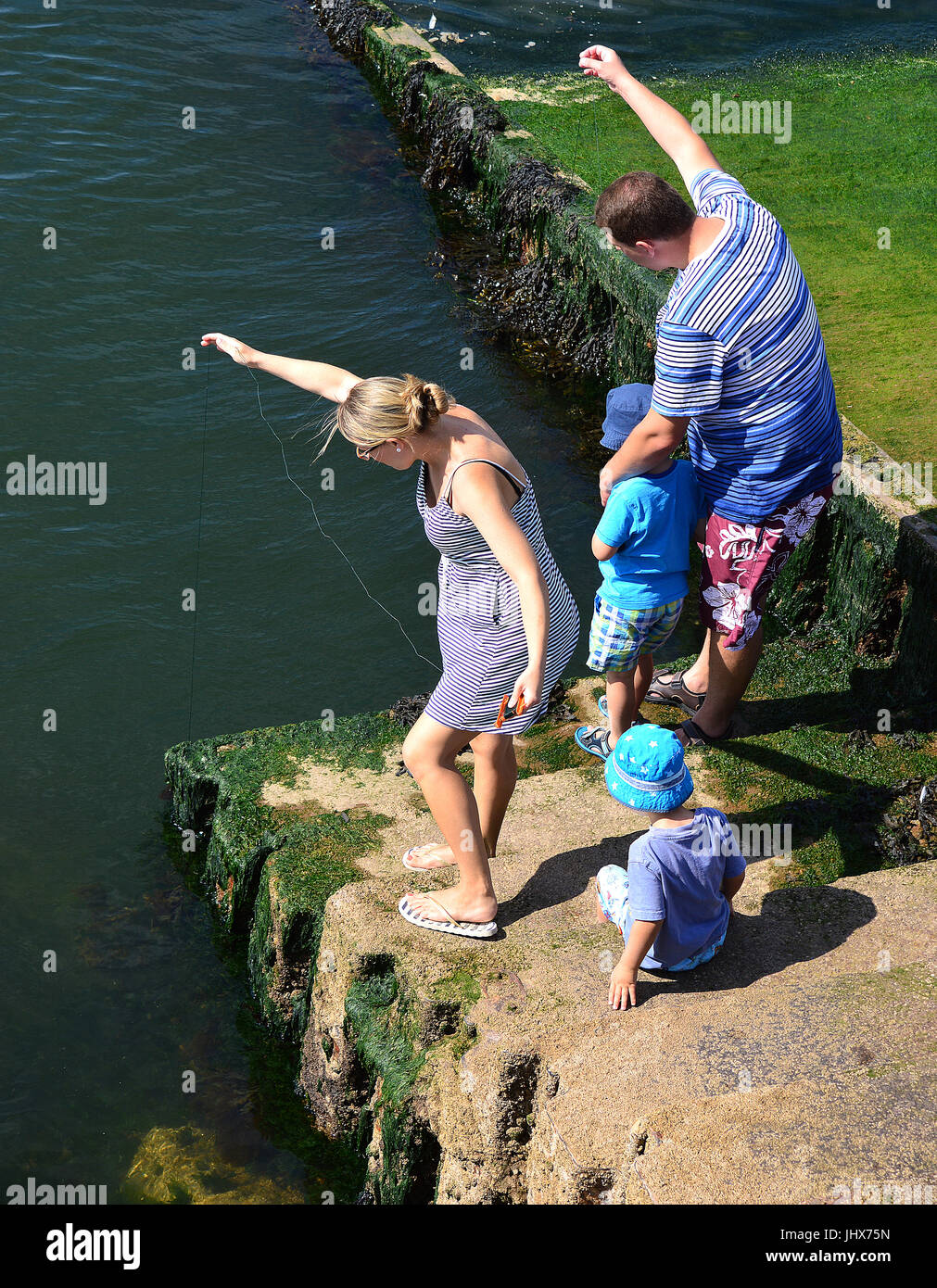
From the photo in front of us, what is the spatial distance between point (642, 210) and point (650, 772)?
1834 millimetres

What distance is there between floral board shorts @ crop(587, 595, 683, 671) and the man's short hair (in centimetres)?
131

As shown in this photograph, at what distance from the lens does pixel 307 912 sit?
471 centimetres

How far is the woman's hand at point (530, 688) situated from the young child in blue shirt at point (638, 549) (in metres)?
0.94

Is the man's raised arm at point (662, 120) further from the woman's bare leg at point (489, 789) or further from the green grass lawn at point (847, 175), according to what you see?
the green grass lawn at point (847, 175)

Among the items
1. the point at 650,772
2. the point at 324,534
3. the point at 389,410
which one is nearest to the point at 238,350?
the point at 389,410

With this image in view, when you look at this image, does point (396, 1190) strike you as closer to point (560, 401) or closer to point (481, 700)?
point (481, 700)

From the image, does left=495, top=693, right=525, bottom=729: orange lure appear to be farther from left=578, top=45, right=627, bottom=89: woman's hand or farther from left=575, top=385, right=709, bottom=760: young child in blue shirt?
left=578, top=45, right=627, bottom=89: woman's hand

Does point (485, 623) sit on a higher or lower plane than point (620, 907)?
higher

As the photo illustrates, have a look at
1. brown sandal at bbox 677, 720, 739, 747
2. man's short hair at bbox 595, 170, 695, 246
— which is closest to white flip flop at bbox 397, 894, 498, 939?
brown sandal at bbox 677, 720, 739, 747

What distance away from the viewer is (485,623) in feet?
12.8

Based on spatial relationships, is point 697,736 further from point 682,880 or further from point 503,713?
Result: point 682,880

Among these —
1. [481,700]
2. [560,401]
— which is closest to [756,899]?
[481,700]

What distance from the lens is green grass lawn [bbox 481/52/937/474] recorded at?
769 centimetres

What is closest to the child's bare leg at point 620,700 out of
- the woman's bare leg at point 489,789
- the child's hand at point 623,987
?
the woman's bare leg at point 489,789
